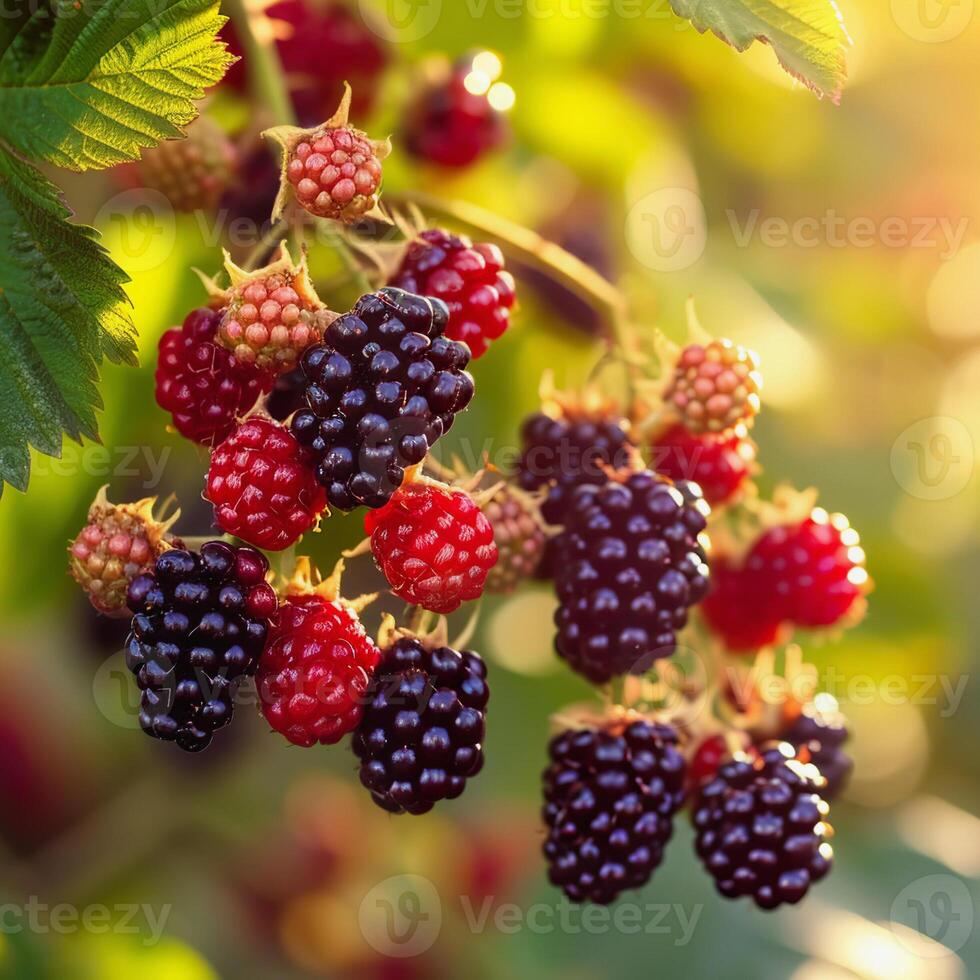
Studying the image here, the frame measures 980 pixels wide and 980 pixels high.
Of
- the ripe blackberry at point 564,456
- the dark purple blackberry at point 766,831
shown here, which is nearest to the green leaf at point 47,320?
the ripe blackberry at point 564,456

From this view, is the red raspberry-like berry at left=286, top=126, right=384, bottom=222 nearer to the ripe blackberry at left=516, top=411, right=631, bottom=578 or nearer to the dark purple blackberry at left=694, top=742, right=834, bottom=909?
the ripe blackberry at left=516, top=411, right=631, bottom=578

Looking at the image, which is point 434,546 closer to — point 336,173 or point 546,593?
point 336,173

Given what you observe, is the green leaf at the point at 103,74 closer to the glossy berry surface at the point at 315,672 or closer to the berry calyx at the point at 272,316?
the berry calyx at the point at 272,316

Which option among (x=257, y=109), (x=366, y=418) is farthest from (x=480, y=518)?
(x=257, y=109)

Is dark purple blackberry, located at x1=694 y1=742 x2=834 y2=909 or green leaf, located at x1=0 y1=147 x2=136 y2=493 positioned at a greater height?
green leaf, located at x1=0 y1=147 x2=136 y2=493

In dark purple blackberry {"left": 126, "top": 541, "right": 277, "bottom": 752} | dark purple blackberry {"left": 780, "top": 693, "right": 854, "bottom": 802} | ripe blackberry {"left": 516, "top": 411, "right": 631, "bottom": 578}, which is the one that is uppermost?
ripe blackberry {"left": 516, "top": 411, "right": 631, "bottom": 578}

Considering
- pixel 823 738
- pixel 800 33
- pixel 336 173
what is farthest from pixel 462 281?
pixel 823 738

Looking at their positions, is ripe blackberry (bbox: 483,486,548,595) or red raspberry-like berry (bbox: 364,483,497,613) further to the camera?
ripe blackberry (bbox: 483,486,548,595)

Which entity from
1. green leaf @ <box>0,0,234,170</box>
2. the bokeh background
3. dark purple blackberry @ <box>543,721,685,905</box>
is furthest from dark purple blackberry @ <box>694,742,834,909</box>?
green leaf @ <box>0,0,234,170</box>
